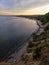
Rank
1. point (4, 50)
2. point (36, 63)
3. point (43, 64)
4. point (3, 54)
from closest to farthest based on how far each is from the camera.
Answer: point (43, 64) < point (36, 63) < point (3, 54) < point (4, 50)

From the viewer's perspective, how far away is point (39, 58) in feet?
56.8

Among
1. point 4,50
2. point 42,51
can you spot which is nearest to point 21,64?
point 42,51

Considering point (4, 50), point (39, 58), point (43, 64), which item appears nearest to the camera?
point (43, 64)

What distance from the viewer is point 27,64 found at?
16141 mm

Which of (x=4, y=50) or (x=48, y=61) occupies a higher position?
(x=48, y=61)

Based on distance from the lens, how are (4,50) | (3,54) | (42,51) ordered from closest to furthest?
(42,51), (3,54), (4,50)

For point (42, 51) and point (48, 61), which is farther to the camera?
point (42, 51)

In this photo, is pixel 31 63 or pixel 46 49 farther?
pixel 46 49

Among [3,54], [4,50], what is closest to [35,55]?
[3,54]

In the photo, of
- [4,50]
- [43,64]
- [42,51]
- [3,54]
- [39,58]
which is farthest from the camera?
[4,50]

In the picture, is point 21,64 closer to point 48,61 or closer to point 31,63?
point 31,63

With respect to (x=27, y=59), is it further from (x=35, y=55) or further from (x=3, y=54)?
(x=3, y=54)

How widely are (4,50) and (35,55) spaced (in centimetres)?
923

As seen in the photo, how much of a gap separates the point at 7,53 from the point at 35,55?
7403 mm
